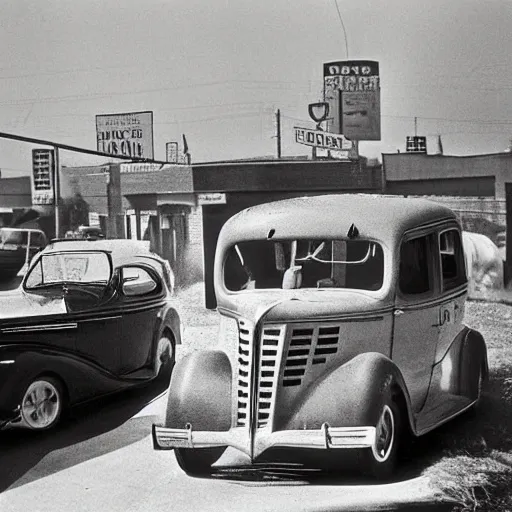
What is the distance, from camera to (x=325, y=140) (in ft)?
10.7

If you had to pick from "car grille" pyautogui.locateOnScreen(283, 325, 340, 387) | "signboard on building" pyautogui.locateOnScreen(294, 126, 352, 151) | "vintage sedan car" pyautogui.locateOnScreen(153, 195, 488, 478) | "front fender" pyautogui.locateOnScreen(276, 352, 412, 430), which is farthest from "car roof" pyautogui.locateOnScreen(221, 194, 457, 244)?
"front fender" pyautogui.locateOnScreen(276, 352, 412, 430)

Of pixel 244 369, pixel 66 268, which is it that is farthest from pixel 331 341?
pixel 66 268

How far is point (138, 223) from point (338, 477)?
1338mm

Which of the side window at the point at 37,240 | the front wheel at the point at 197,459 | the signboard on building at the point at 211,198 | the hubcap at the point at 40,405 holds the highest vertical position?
the signboard on building at the point at 211,198

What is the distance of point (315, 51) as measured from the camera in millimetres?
3393

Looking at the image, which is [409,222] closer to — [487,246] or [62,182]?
[487,246]

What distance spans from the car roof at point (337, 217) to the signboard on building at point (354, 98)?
316 millimetres

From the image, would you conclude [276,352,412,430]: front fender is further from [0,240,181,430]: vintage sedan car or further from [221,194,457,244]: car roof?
[0,240,181,430]: vintage sedan car

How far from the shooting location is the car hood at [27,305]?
364cm

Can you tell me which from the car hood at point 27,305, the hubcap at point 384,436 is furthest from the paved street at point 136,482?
the car hood at point 27,305

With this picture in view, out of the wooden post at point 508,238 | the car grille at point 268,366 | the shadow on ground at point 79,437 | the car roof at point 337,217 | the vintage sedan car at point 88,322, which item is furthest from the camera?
the vintage sedan car at point 88,322

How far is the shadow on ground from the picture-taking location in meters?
3.22

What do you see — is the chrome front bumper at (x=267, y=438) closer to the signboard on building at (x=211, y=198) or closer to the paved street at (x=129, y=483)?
the paved street at (x=129, y=483)

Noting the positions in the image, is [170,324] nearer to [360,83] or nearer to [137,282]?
[137,282]
